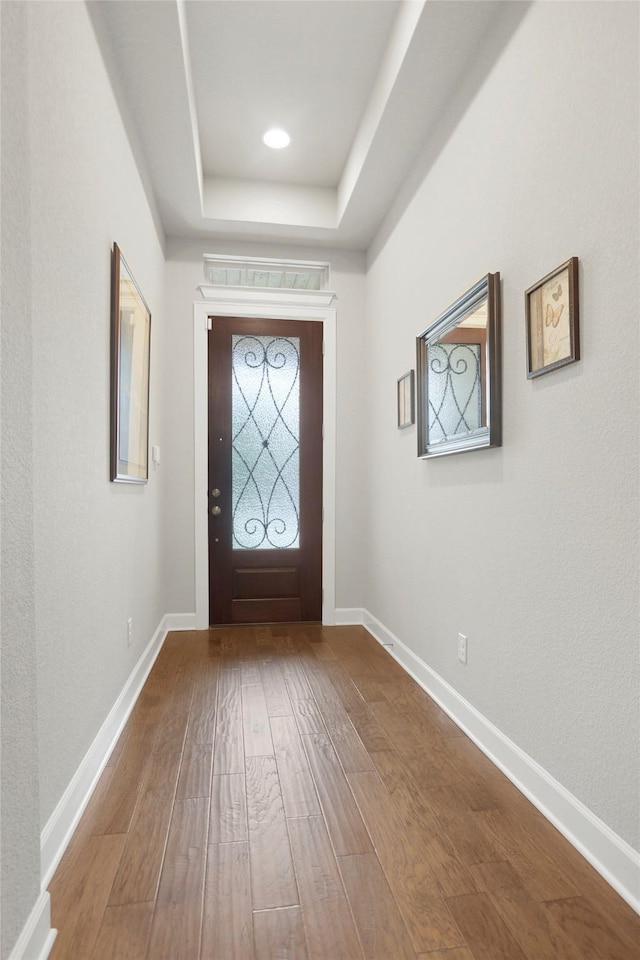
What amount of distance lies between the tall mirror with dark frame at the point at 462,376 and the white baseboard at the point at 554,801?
3.49ft

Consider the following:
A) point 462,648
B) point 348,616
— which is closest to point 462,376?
point 462,648

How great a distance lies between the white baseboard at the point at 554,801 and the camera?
136 cm

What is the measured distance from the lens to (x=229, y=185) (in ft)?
12.3

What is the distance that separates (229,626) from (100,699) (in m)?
2.02

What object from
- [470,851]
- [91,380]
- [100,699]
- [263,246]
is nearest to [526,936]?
[470,851]

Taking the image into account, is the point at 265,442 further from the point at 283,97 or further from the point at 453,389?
the point at 283,97

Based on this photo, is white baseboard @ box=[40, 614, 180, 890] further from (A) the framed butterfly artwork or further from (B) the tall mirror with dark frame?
(A) the framed butterfly artwork

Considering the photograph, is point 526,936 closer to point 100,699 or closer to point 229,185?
point 100,699

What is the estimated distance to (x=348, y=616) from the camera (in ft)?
13.6

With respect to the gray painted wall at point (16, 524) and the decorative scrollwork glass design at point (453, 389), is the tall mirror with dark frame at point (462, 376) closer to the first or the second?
the decorative scrollwork glass design at point (453, 389)

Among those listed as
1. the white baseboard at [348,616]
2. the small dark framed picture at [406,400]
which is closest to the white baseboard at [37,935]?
the small dark framed picture at [406,400]

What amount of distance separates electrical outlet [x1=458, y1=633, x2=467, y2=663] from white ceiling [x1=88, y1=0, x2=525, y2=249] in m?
2.42

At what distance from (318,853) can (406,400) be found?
2285mm

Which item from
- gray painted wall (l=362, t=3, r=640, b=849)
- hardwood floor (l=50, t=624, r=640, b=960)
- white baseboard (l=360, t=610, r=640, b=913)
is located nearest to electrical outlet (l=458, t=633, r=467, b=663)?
gray painted wall (l=362, t=3, r=640, b=849)
